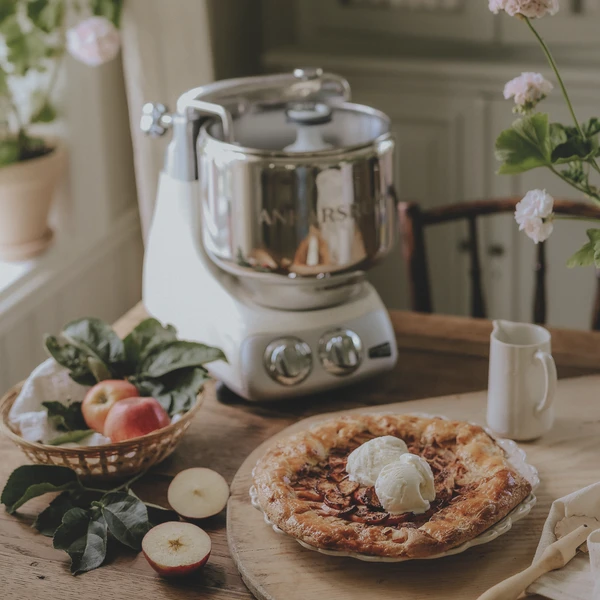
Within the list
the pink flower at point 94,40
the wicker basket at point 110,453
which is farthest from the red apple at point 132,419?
the pink flower at point 94,40

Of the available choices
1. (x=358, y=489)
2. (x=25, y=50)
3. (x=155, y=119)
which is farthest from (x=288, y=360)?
(x=25, y=50)

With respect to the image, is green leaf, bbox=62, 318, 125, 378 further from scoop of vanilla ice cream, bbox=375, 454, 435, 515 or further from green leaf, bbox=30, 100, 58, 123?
green leaf, bbox=30, 100, 58, 123

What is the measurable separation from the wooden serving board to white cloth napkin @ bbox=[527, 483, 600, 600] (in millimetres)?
35

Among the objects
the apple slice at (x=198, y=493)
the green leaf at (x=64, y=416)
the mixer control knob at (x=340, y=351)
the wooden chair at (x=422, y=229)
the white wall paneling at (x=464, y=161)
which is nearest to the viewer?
the apple slice at (x=198, y=493)

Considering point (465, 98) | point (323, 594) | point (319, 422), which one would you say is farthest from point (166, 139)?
point (323, 594)

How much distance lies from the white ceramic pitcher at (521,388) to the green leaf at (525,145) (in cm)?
25

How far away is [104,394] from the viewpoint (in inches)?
49.1

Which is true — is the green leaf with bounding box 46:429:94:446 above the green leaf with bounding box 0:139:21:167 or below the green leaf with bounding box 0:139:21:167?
below

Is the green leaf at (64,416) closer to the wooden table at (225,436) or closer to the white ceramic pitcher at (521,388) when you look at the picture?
the wooden table at (225,436)

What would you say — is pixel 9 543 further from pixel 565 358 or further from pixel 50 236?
pixel 50 236

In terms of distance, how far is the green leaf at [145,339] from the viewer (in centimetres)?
132

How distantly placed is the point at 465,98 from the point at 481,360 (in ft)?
3.08

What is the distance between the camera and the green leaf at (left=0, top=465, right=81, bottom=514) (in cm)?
111

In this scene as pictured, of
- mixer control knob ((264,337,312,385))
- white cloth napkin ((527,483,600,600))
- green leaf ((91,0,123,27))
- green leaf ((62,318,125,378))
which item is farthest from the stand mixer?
green leaf ((91,0,123,27))
